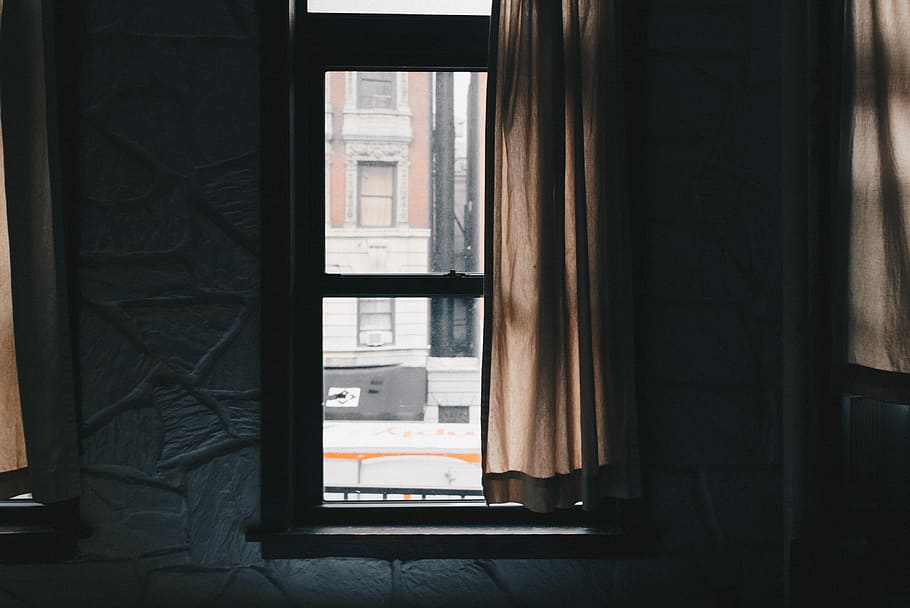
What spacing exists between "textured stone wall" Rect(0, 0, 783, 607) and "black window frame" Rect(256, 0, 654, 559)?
48 millimetres

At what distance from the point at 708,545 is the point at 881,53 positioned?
4.10ft

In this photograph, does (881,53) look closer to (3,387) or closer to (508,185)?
(508,185)

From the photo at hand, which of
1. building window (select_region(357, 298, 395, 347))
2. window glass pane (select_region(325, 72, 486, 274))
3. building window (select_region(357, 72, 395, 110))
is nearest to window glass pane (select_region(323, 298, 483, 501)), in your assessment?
building window (select_region(357, 298, 395, 347))

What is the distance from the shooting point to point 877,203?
142cm

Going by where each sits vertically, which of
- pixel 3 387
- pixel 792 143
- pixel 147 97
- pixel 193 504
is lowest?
pixel 193 504

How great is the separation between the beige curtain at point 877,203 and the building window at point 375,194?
43.3 inches

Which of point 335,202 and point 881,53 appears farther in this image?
point 335,202

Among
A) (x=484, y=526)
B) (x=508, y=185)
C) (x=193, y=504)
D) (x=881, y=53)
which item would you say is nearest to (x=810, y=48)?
(x=881, y=53)

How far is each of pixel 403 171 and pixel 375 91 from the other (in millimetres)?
226

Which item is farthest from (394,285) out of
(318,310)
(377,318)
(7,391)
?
(7,391)

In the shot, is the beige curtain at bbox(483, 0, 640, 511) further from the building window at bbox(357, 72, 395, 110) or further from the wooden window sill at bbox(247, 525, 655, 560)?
the building window at bbox(357, 72, 395, 110)

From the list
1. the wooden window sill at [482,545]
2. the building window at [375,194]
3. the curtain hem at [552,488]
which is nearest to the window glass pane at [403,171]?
the building window at [375,194]

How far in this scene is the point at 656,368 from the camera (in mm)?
1591

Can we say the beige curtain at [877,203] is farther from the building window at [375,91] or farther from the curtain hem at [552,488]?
the building window at [375,91]
